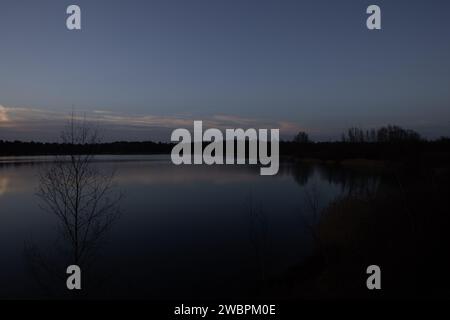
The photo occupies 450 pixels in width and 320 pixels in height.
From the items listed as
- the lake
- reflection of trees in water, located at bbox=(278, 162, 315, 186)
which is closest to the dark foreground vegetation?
the lake

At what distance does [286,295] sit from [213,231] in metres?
7.20

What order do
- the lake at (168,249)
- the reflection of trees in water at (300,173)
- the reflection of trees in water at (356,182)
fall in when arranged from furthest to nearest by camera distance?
the reflection of trees in water at (300,173) < the reflection of trees in water at (356,182) < the lake at (168,249)

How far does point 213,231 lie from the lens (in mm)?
15453

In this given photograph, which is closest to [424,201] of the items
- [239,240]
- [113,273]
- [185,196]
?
[239,240]

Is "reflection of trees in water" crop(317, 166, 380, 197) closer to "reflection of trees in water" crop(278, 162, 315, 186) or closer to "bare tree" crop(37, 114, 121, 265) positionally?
"reflection of trees in water" crop(278, 162, 315, 186)

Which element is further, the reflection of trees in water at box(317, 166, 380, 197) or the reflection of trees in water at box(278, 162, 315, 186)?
the reflection of trees in water at box(278, 162, 315, 186)

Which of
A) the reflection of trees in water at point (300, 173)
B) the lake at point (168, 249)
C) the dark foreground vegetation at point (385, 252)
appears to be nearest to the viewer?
the dark foreground vegetation at point (385, 252)

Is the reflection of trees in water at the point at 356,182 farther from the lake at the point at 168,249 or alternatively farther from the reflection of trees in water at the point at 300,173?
the lake at the point at 168,249

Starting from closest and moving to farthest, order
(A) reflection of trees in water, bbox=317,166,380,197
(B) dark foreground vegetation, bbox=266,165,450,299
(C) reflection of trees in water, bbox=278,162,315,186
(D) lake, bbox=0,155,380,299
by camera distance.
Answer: (B) dark foreground vegetation, bbox=266,165,450,299 → (D) lake, bbox=0,155,380,299 → (A) reflection of trees in water, bbox=317,166,380,197 → (C) reflection of trees in water, bbox=278,162,315,186

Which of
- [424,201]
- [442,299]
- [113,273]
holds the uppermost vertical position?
[424,201]

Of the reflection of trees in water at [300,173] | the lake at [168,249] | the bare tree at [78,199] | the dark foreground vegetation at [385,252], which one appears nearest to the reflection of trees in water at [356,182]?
the reflection of trees in water at [300,173]

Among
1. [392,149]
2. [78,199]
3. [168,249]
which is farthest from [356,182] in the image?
[78,199]

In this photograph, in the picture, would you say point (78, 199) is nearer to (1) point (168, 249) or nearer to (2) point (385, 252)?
(1) point (168, 249)
